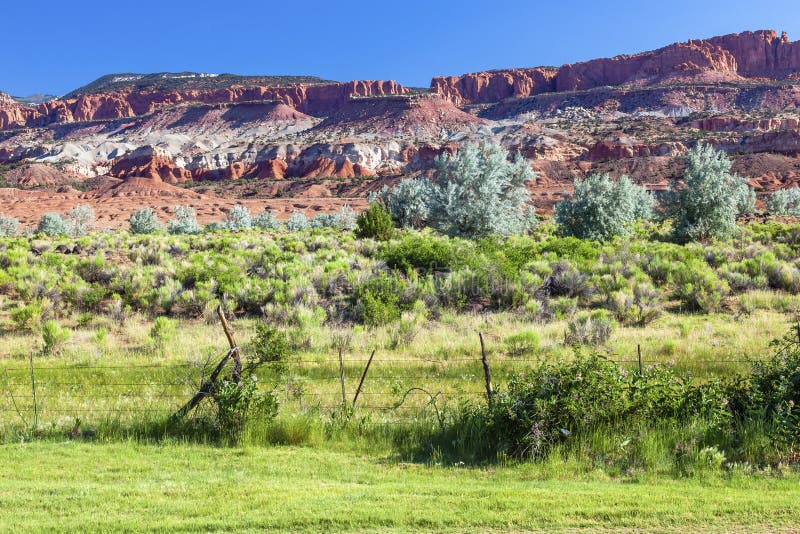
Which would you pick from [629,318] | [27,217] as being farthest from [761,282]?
[27,217]

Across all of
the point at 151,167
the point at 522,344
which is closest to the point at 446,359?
the point at 522,344

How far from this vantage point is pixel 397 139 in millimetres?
134875

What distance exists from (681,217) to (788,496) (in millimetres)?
25114

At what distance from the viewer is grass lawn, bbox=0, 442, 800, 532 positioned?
4949 millimetres

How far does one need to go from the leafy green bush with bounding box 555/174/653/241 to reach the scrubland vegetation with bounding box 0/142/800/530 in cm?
219

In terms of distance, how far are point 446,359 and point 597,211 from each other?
19.4 meters

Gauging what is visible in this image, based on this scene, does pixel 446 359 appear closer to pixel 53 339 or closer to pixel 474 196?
pixel 53 339

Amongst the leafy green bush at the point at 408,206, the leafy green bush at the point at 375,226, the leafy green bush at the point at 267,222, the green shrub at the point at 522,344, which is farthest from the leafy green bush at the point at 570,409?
the leafy green bush at the point at 267,222

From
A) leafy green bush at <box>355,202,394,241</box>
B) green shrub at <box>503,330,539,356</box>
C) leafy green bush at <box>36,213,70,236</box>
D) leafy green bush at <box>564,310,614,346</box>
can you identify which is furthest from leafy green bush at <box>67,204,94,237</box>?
leafy green bush at <box>564,310,614,346</box>

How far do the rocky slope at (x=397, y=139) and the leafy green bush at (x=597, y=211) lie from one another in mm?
43953

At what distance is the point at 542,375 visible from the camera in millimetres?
7203

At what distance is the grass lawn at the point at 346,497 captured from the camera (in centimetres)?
495

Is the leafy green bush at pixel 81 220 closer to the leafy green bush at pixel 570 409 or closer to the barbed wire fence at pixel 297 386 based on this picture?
the barbed wire fence at pixel 297 386

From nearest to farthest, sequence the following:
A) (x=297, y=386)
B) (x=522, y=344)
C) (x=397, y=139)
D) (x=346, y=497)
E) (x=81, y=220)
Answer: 1. (x=346, y=497)
2. (x=297, y=386)
3. (x=522, y=344)
4. (x=81, y=220)
5. (x=397, y=139)
